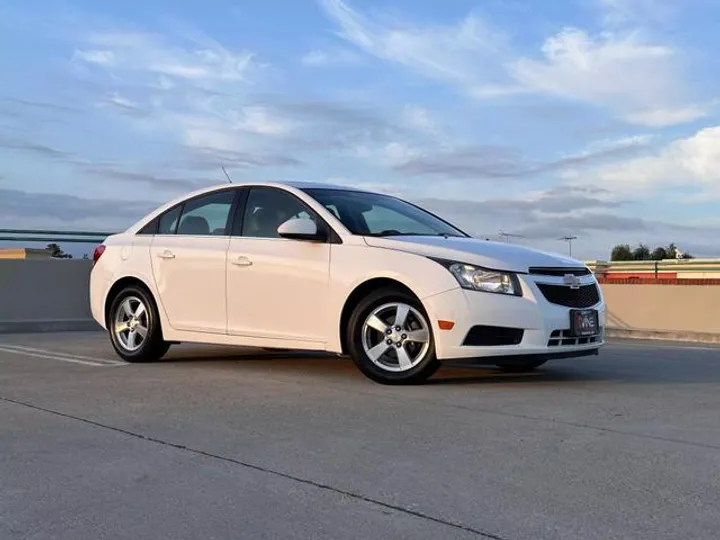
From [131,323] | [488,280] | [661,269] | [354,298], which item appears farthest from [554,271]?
[661,269]

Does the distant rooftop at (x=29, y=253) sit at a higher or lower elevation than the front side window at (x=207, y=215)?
lower

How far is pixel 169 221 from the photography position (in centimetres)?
846

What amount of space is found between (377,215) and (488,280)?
1.49 m

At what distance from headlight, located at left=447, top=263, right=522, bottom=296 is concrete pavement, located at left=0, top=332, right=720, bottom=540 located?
2.62ft

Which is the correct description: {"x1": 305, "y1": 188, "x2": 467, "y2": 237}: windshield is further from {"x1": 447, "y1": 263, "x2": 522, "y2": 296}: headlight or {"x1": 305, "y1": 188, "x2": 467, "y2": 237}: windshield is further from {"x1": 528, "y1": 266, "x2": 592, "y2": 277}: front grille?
{"x1": 528, "y1": 266, "x2": 592, "y2": 277}: front grille

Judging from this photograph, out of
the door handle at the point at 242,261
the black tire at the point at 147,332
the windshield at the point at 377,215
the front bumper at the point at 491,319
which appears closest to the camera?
the front bumper at the point at 491,319

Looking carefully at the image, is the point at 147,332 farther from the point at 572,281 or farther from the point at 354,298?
the point at 572,281

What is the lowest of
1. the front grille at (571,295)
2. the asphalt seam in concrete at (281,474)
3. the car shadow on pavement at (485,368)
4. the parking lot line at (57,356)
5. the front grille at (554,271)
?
the asphalt seam in concrete at (281,474)

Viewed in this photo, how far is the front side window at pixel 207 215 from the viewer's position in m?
7.96

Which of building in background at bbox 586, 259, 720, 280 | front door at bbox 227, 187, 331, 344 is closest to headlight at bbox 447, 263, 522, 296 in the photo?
front door at bbox 227, 187, 331, 344

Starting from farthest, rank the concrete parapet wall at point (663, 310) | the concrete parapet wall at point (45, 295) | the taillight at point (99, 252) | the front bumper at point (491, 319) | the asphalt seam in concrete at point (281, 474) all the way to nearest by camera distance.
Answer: the concrete parapet wall at point (663, 310), the concrete parapet wall at point (45, 295), the taillight at point (99, 252), the front bumper at point (491, 319), the asphalt seam in concrete at point (281, 474)

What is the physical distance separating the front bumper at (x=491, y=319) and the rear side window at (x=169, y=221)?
122 inches

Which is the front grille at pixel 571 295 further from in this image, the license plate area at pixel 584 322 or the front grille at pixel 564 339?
the front grille at pixel 564 339

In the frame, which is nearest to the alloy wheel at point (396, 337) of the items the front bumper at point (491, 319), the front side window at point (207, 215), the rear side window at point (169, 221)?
the front bumper at point (491, 319)
